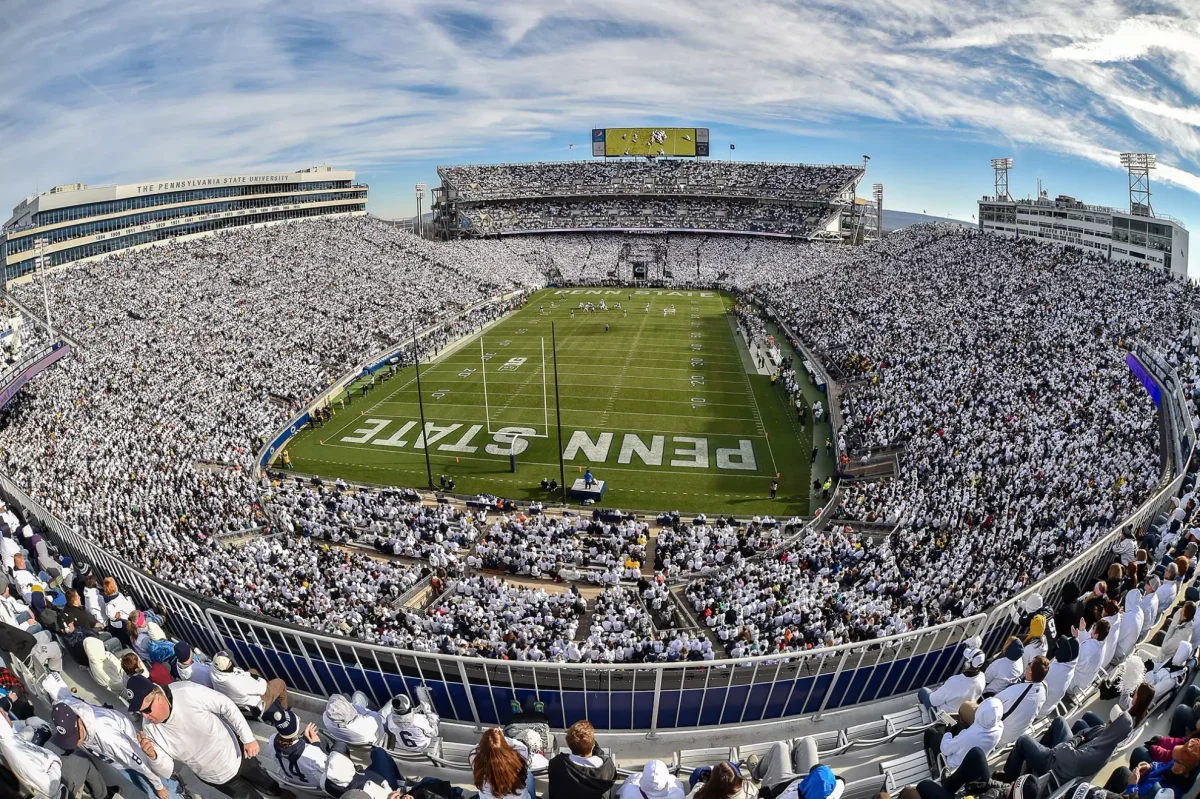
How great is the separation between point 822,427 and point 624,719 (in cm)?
2452

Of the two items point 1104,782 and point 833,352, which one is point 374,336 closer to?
point 833,352

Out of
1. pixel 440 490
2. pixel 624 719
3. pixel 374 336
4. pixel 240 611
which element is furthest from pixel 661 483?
pixel 374 336

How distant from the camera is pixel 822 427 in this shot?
30.0 m

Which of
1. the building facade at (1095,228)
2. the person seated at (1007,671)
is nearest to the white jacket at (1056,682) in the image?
the person seated at (1007,671)

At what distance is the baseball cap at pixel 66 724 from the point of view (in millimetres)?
4762

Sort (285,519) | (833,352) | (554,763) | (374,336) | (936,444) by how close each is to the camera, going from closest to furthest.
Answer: (554,763), (285,519), (936,444), (833,352), (374,336)

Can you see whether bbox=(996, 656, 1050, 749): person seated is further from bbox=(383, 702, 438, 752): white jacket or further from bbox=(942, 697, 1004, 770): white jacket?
bbox=(383, 702, 438, 752): white jacket

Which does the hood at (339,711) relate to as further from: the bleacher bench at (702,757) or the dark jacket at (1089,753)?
the dark jacket at (1089,753)

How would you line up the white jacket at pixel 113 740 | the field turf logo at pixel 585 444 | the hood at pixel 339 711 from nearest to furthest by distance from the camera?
the white jacket at pixel 113 740 → the hood at pixel 339 711 → the field turf logo at pixel 585 444

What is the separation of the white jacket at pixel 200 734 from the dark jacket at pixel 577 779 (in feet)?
7.84

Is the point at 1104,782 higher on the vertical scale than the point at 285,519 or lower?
higher

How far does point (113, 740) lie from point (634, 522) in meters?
15.9

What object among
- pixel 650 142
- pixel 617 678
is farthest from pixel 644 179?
pixel 617 678

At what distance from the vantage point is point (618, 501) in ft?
77.0
